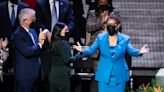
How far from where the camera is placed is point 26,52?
905 centimetres

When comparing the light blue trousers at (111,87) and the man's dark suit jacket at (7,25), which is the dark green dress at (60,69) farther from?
the man's dark suit jacket at (7,25)

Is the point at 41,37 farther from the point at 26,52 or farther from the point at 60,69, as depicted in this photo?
the point at 60,69

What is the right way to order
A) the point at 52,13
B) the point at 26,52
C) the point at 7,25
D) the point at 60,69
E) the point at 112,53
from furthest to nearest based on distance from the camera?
the point at 52,13, the point at 7,25, the point at 60,69, the point at 26,52, the point at 112,53

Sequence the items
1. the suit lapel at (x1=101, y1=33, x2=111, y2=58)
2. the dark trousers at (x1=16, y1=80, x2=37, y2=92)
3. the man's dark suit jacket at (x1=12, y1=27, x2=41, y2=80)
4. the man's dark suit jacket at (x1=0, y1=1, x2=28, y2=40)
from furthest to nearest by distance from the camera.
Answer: the man's dark suit jacket at (x1=0, y1=1, x2=28, y2=40)
the dark trousers at (x1=16, y1=80, x2=37, y2=92)
the man's dark suit jacket at (x1=12, y1=27, x2=41, y2=80)
the suit lapel at (x1=101, y1=33, x2=111, y2=58)

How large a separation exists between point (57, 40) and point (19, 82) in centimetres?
81

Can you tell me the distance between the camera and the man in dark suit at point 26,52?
29.8 feet

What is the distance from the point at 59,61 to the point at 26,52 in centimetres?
48

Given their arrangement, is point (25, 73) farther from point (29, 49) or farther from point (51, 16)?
point (51, 16)

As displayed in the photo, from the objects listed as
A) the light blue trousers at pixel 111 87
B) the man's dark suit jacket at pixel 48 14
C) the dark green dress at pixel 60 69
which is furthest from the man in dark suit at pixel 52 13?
the light blue trousers at pixel 111 87

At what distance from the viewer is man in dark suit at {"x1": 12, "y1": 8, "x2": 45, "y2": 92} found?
907 cm

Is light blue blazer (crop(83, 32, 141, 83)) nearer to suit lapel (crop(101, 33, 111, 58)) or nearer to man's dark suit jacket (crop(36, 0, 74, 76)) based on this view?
suit lapel (crop(101, 33, 111, 58))

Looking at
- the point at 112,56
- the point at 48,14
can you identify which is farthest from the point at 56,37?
the point at 48,14

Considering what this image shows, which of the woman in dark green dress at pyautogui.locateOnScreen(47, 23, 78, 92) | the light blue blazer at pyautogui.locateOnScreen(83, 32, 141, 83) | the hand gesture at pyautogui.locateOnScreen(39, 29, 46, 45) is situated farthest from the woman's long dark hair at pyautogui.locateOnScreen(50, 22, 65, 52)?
the light blue blazer at pyautogui.locateOnScreen(83, 32, 141, 83)

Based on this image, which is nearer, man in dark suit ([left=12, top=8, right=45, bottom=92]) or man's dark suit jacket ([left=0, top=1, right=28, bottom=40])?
man in dark suit ([left=12, top=8, right=45, bottom=92])
